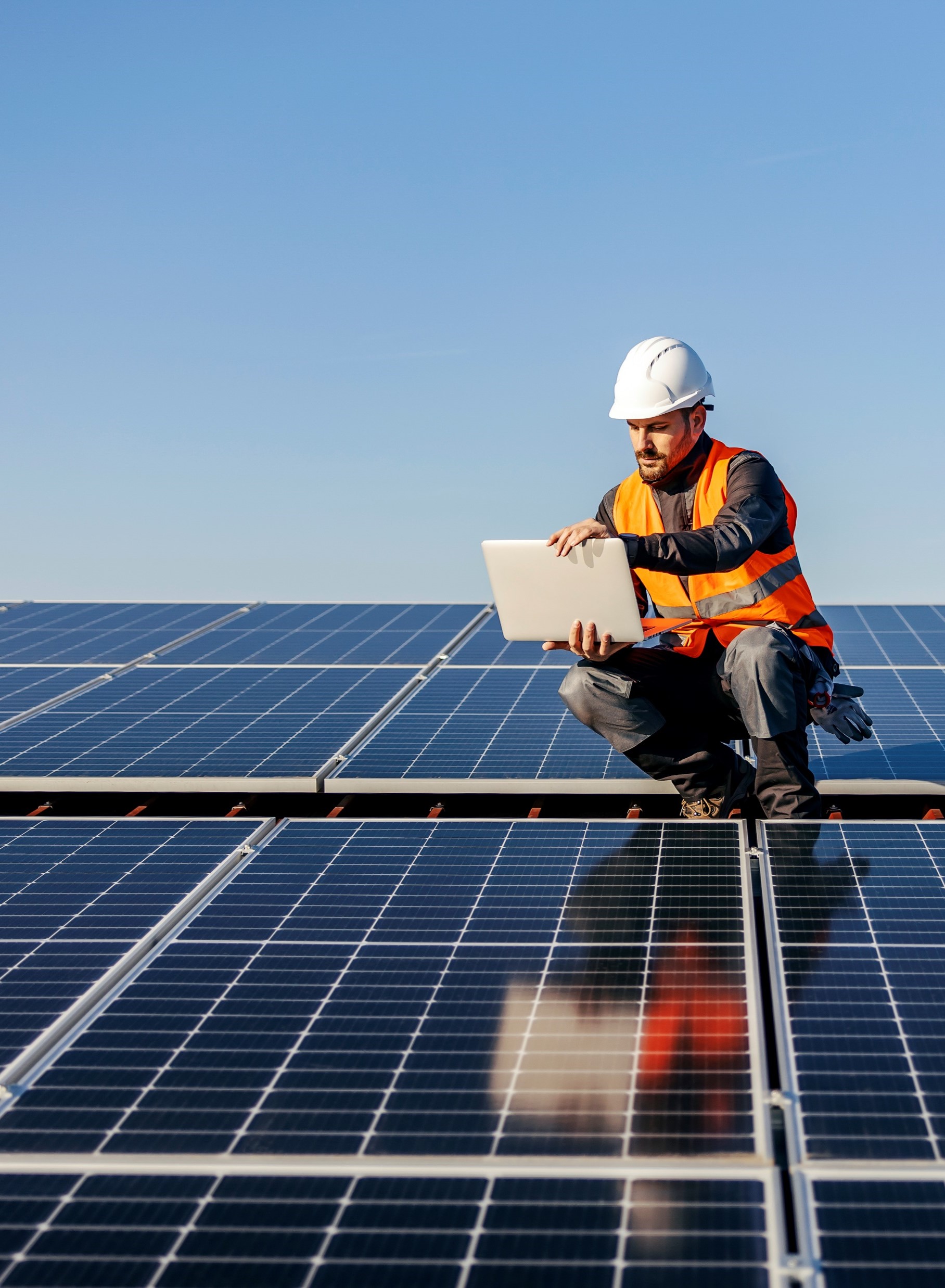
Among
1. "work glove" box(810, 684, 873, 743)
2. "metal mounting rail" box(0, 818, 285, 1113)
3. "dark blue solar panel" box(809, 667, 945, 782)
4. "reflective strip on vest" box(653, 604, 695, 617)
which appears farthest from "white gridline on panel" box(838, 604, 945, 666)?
"metal mounting rail" box(0, 818, 285, 1113)

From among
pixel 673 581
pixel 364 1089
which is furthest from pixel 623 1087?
pixel 673 581

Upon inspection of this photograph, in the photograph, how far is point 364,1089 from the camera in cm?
340

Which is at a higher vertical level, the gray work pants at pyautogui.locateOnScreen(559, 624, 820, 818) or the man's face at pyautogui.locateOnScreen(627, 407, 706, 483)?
the man's face at pyautogui.locateOnScreen(627, 407, 706, 483)

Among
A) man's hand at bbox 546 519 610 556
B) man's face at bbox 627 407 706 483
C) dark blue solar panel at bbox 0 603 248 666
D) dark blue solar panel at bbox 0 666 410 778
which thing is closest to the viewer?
man's hand at bbox 546 519 610 556

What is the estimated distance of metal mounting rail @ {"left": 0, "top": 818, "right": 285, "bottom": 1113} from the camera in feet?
11.6

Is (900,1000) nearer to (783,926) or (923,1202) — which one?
(783,926)

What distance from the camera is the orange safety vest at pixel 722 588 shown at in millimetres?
6047

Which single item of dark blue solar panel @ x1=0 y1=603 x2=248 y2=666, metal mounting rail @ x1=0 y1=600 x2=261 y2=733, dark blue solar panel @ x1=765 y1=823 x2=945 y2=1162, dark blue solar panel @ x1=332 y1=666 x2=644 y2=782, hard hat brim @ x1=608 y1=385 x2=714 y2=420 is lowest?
dark blue solar panel @ x1=765 y1=823 x2=945 y2=1162

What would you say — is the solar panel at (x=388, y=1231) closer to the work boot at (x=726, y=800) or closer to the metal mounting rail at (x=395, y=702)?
the work boot at (x=726, y=800)

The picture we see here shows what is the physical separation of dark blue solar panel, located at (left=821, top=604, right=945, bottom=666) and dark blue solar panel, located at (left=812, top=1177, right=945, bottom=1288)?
6192 millimetres

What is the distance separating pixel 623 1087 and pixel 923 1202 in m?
0.79

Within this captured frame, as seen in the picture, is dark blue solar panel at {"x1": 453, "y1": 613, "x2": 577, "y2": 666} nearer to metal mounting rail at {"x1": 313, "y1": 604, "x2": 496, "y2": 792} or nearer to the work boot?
metal mounting rail at {"x1": 313, "y1": 604, "x2": 496, "y2": 792}

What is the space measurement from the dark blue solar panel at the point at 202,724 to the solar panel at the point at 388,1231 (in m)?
3.53

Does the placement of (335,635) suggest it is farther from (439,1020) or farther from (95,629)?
(439,1020)
